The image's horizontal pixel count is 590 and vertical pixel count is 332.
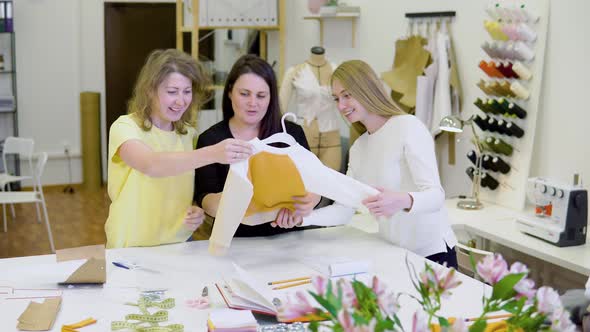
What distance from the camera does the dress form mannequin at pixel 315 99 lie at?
540cm

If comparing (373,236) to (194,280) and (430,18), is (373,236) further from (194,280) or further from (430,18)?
(430,18)

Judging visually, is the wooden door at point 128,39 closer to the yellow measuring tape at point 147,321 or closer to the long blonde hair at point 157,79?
the long blonde hair at point 157,79

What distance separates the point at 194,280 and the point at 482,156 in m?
2.47

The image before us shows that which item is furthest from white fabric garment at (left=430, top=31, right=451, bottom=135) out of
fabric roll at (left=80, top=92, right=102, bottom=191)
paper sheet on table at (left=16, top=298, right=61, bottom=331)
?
fabric roll at (left=80, top=92, right=102, bottom=191)

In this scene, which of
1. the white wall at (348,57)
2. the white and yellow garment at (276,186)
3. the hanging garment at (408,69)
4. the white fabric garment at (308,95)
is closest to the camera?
the white and yellow garment at (276,186)

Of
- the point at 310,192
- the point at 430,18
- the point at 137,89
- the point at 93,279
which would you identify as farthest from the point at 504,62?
the point at 93,279

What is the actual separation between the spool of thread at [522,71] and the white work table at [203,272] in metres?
1.60

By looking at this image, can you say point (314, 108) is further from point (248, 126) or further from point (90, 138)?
point (90, 138)

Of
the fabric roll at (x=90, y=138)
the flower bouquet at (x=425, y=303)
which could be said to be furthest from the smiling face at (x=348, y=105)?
the fabric roll at (x=90, y=138)

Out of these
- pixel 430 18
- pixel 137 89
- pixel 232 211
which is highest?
pixel 430 18

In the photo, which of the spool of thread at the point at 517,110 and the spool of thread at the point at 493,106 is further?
the spool of thread at the point at 493,106

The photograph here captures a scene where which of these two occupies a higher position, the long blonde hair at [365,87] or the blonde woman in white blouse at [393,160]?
the long blonde hair at [365,87]

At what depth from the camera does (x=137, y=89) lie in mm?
2666

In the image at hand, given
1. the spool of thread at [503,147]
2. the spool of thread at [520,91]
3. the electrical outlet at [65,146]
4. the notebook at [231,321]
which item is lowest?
the electrical outlet at [65,146]
